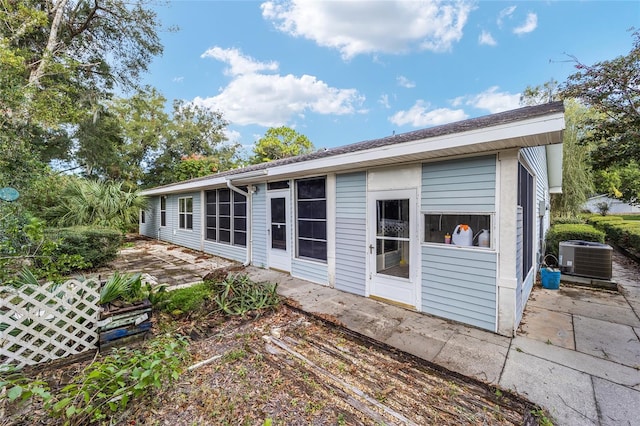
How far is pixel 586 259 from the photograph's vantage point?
Answer: 520 centimetres

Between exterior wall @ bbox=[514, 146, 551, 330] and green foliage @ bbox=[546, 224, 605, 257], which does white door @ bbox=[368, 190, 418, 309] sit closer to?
exterior wall @ bbox=[514, 146, 551, 330]

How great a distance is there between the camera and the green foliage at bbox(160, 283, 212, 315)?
3.83m

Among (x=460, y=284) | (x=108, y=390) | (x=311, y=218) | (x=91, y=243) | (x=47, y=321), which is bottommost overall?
(x=108, y=390)

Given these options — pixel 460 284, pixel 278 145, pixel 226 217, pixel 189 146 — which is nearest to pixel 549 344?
pixel 460 284

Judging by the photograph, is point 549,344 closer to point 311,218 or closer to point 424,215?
point 424,215

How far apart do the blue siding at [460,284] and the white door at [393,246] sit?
0.22 metres

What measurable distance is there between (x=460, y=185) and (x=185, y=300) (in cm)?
440

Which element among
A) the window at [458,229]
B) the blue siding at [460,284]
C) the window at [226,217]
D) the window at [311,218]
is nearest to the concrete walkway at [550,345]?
the blue siding at [460,284]

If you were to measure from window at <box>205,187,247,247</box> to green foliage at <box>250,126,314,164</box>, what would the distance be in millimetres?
15172

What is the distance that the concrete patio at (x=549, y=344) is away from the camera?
2117mm

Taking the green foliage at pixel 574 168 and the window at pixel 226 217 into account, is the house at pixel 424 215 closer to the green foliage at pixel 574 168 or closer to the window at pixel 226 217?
the window at pixel 226 217

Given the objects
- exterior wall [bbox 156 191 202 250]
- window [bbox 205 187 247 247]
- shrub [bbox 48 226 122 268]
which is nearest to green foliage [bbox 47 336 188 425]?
window [bbox 205 187 247 247]

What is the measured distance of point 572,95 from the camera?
6.72 meters

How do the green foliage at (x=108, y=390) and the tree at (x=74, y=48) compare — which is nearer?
the green foliage at (x=108, y=390)
